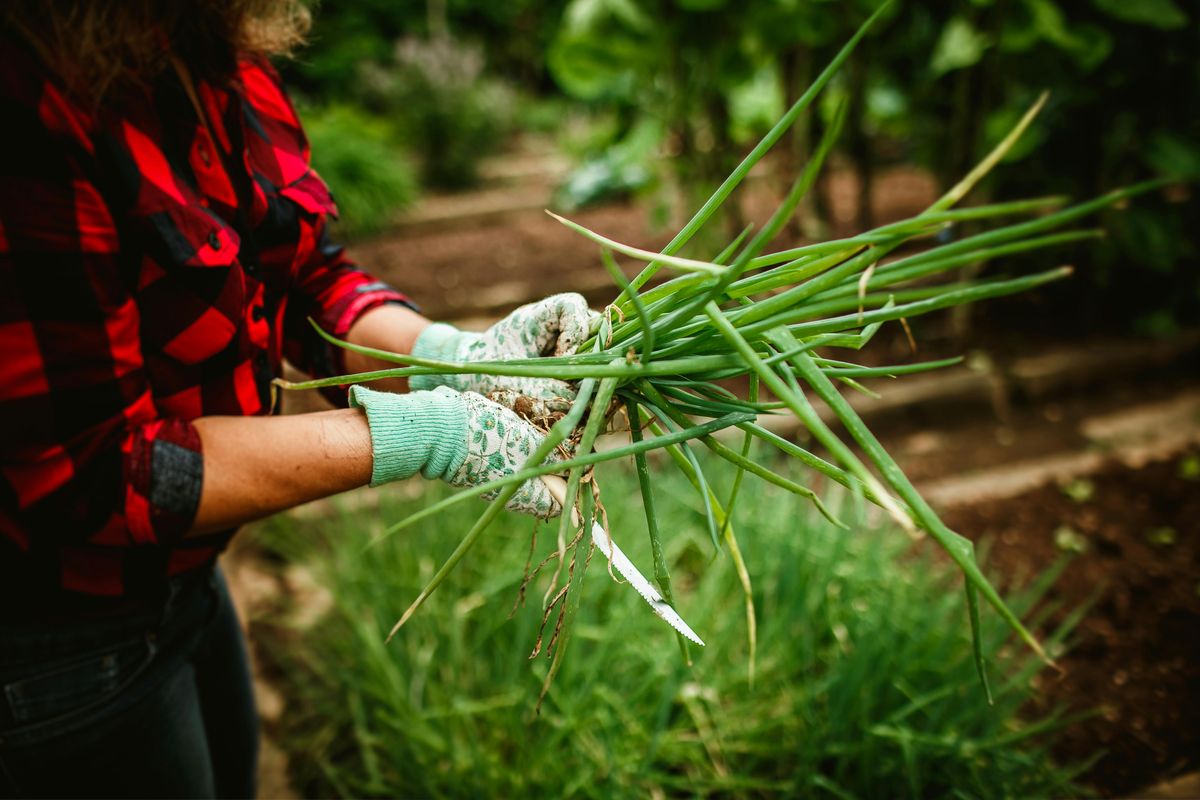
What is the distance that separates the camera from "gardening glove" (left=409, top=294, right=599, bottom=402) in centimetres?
106

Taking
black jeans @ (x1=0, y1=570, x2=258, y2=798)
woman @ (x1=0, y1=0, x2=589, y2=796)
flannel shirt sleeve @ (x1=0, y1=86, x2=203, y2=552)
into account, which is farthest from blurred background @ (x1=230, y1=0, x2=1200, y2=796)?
flannel shirt sleeve @ (x1=0, y1=86, x2=203, y2=552)

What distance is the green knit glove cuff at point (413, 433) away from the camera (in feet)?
3.06

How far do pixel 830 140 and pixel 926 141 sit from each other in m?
3.79

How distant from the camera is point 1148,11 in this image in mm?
2504

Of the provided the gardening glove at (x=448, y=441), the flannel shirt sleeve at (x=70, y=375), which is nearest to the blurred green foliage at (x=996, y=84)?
the gardening glove at (x=448, y=441)

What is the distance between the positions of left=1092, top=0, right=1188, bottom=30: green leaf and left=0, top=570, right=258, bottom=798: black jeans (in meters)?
3.07

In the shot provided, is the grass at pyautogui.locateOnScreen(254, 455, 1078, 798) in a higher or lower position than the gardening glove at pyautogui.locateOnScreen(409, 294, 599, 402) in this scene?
lower

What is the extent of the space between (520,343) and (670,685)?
2.42 feet

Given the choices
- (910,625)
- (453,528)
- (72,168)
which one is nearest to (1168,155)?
(910,625)

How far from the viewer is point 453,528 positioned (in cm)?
196

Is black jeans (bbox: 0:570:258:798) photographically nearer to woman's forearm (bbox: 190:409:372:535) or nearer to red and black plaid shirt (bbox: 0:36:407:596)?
red and black plaid shirt (bbox: 0:36:407:596)

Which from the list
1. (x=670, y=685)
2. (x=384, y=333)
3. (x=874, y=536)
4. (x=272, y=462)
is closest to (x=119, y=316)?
(x=272, y=462)

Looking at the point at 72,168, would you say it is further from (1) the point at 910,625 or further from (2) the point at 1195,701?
(2) the point at 1195,701

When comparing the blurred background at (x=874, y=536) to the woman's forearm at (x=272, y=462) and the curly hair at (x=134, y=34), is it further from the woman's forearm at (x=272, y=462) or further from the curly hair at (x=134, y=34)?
the woman's forearm at (x=272, y=462)
